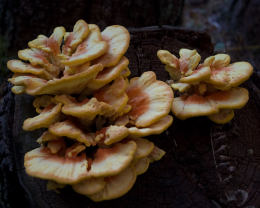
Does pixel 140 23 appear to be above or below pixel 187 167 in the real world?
above

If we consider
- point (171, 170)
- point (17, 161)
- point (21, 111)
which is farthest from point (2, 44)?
point (171, 170)

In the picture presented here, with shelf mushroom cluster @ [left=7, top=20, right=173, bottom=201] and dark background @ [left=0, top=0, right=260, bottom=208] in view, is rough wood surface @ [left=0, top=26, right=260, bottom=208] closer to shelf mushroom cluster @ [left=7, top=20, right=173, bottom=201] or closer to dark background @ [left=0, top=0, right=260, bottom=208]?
dark background @ [left=0, top=0, right=260, bottom=208]

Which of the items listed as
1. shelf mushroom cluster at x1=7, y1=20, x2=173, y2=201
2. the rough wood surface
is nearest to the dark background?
the rough wood surface

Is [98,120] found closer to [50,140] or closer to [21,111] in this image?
[50,140]

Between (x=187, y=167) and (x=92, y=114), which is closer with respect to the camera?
(x=92, y=114)

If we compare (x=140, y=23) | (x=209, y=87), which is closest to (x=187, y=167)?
(x=209, y=87)

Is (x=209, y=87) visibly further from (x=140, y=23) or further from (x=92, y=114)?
(x=140, y=23)

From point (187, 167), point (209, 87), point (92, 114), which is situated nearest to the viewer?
point (92, 114)
